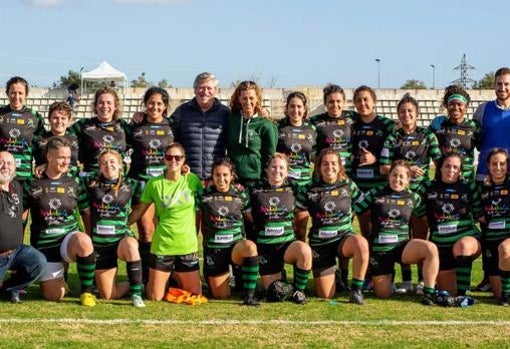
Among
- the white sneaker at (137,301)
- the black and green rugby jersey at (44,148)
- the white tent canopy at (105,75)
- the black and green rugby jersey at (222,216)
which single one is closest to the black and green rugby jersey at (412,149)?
the black and green rugby jersey at (222,216)

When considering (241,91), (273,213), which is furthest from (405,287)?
(241,91)

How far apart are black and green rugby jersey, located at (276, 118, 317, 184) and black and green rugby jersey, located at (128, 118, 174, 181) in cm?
99

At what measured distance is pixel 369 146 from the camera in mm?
7164

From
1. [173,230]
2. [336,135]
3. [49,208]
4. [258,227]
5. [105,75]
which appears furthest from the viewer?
[105,75]

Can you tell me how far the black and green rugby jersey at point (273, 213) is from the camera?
6594 mm

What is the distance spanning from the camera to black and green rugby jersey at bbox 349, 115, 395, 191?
281 inches

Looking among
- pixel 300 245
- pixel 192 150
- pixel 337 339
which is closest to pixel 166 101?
pixel 192 150

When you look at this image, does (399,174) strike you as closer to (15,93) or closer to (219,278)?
(219,278)

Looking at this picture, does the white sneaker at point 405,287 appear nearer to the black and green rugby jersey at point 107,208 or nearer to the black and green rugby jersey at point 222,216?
the black and green rugby jersey at point 222,216

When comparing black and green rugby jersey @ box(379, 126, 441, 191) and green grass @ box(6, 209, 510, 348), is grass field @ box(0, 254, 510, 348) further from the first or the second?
black and green rugby jersey @ box(379, 126, 441, 191)

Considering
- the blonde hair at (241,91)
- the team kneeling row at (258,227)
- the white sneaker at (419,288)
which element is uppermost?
the blonde hair at (241,91)

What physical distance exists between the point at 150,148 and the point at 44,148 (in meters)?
0.94

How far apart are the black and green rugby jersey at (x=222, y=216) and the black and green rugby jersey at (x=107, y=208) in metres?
0.65

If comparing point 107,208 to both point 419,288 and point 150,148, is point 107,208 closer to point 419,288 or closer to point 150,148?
point 150,148
